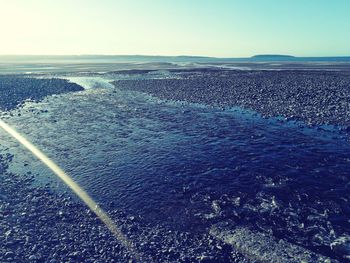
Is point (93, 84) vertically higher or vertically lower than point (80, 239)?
higher

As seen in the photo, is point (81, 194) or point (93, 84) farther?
point (93, 84)

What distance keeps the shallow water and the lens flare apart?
52 cm

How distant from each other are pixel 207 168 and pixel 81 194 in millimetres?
7570

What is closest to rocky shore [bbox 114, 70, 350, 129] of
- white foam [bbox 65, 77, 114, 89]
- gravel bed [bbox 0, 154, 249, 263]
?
white foam [bbox 65, 77, 114, 89]

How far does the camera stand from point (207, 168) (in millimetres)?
18078

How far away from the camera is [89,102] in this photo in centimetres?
4381

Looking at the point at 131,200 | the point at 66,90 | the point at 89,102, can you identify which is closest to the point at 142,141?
the point at 131,200

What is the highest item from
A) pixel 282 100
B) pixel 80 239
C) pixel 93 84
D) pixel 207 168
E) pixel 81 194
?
pixel 282 100

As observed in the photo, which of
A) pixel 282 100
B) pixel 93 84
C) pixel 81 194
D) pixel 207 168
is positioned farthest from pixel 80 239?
pixel 93 84

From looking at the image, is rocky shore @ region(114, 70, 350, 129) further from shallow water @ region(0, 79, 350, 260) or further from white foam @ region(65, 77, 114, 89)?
white foam @ region(65, 77, 114, 89)

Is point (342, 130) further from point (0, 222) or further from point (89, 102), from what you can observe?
point (89, 102)

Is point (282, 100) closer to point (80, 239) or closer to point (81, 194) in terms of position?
point (81, 194)

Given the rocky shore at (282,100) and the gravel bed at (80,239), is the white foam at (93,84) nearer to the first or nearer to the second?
the rocky shore at (282,100)

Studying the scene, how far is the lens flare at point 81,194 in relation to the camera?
1085 cm
